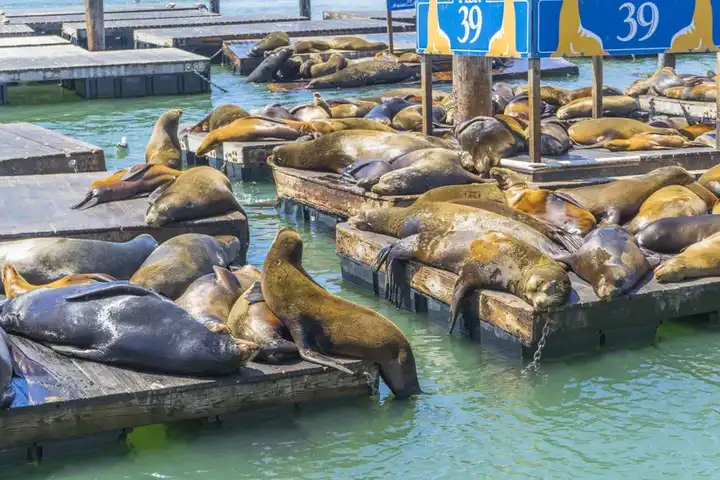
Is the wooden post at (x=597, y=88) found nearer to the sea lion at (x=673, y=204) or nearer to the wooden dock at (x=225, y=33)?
the sea lion at (x=673, y=204)

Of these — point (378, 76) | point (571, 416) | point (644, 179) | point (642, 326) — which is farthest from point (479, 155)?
point (378, 76)

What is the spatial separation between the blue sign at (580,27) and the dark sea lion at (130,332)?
419 cm

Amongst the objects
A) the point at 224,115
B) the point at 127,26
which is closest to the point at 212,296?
the point at 224,115

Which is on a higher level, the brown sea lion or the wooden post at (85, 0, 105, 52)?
the wooden post at (85, 0, 105, 52)

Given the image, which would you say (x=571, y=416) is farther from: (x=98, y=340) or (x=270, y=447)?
(x=98, y=340)

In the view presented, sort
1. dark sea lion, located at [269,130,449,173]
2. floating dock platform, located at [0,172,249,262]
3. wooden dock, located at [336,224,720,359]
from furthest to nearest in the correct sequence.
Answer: dark sea lion, located at [269,130,449,173], floating dock platform, located at [0,172,249,262], wooden dock, located at [336,224,720,359]

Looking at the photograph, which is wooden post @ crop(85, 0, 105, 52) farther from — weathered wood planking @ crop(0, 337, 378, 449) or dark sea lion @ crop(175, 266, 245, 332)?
weathered wood planking @ crop(0, 337, 378, 449)

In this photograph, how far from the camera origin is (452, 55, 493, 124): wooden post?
10859 millimetres

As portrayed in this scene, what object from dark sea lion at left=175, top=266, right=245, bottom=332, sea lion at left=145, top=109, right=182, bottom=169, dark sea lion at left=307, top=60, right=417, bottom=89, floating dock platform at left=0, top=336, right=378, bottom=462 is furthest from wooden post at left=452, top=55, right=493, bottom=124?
dark sea lion at left=307, top=60, right=417, bottom=89

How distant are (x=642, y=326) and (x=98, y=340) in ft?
9.87

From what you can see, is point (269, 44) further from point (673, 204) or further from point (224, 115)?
point (673, 204)

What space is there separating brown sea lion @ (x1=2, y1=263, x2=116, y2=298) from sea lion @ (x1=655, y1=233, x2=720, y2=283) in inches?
119

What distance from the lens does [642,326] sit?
654 centimetres

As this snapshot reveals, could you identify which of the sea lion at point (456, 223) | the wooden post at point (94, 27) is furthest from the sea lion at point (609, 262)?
the wooden post at point (94, 27)
